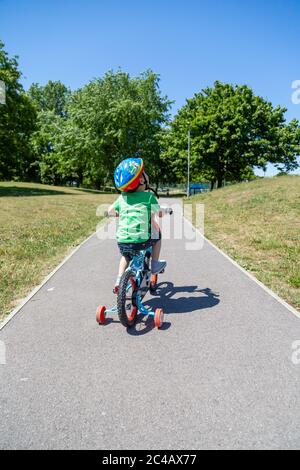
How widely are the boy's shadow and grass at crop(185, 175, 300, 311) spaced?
121 centimetres

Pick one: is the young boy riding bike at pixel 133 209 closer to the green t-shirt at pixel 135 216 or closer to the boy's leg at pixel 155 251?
the green t-shirt at pixel 135 216

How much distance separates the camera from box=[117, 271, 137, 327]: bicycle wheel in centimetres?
360

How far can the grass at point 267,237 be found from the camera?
5.85 meters

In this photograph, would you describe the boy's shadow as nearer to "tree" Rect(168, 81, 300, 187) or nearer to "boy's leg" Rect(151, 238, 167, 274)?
"boy's leg" Rect(151, 238, 167, 274)

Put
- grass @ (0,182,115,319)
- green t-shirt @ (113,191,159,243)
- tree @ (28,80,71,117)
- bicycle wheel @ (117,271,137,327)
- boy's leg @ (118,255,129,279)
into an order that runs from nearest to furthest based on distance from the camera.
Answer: bicycle wheel @ (117,271,137,327) → green t-shirt @ (113,191,159,243) → boy's leg @ (118,255,129,279) → grass @ (0,182,115,319) → tree @ (28,80,71,117)

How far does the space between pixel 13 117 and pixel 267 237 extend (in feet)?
98.2

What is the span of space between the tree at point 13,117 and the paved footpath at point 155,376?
1221 inches

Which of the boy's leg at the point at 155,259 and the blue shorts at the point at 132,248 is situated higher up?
the blue shorts at the point at 132,248

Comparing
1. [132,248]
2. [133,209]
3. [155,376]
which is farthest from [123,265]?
[155,376]

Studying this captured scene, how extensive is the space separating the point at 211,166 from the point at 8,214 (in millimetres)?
27598

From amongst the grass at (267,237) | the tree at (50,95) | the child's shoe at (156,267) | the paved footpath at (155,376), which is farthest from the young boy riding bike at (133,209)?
the tree at (50,95)

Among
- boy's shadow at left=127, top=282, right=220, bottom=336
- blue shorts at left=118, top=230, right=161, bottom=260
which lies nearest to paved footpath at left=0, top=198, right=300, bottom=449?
boy's shadow at left=127, top=282, right=220, bottom=336

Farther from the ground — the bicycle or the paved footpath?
the bicycle

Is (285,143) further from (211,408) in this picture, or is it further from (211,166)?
(211,408)
